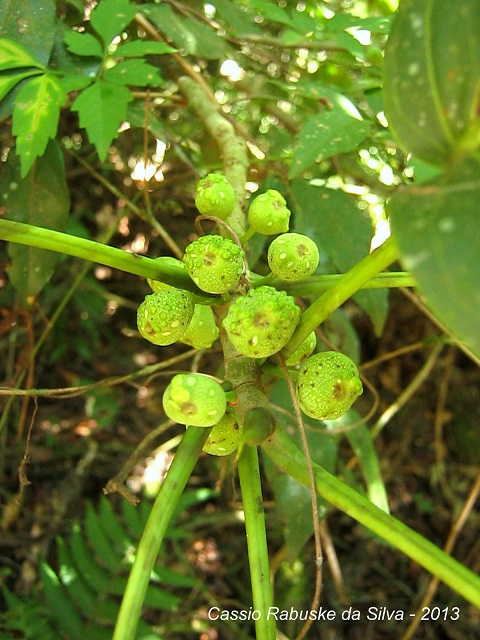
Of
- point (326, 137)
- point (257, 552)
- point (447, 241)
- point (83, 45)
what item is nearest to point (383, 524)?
point (257, 552)

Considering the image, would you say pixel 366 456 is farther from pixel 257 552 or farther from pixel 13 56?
pixel 13 56

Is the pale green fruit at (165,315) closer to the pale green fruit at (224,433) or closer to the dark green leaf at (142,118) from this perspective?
the pale green fruit at (224,433)

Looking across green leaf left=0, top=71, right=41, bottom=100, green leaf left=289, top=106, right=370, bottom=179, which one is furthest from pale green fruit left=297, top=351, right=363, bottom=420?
green leaf left=0, top=71, right=41, bottom=100

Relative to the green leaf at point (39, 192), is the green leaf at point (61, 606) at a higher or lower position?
lower

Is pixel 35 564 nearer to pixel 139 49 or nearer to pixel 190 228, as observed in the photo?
pixel 190 228

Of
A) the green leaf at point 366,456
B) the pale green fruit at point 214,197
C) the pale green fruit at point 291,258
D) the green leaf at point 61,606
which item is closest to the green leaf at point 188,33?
the pale green fruit at point 214,197

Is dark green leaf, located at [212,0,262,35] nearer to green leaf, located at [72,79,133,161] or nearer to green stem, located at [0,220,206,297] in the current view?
green leaf, located at [72,79,133,161]
